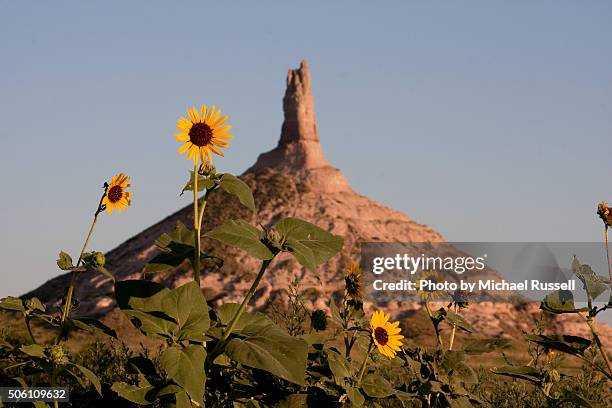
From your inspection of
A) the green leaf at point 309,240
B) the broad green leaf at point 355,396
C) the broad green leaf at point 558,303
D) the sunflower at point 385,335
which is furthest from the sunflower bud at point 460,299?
the green leaf at point 309,240

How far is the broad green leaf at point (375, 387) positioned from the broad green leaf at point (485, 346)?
0.96 meters

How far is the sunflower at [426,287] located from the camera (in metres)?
6.98

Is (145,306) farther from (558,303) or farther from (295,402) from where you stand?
(558,303)

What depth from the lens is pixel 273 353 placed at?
190 inches

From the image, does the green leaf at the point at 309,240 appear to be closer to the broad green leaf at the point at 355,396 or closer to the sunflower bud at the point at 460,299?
the broad green leaf at the point at 355,396

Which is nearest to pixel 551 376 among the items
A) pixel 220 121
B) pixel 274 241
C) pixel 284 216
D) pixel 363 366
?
pixel 363 366

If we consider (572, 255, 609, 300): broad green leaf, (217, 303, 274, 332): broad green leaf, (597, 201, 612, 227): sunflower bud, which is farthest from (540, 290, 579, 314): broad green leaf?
(217, 303, 274, 332): broad green leaf

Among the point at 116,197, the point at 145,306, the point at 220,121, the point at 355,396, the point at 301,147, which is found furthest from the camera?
the point at 301,147

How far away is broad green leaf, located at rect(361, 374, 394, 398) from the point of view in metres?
5.80

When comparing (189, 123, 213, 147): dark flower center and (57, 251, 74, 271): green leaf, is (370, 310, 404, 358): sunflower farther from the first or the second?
(57, 251, 74, 271): green leaf

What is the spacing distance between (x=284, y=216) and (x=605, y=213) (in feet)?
179

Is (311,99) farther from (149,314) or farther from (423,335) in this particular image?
(149,314)

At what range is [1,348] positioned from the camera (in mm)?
6477

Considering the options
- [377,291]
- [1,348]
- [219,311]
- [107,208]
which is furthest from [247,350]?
[377,291]
